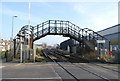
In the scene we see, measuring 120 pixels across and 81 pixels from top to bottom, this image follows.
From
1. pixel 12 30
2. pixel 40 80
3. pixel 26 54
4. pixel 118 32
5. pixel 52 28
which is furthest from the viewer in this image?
pixel 118 32

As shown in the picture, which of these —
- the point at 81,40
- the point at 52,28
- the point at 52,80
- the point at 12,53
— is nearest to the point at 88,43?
the point at 81,40

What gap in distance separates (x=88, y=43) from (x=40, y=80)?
28528 millimetres

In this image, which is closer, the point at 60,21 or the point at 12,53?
the point at 12,53

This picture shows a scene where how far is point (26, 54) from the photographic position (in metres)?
28.6

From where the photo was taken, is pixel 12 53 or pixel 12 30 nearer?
pixel 12 53

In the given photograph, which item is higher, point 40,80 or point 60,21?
point 60,21

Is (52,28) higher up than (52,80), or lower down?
higher up

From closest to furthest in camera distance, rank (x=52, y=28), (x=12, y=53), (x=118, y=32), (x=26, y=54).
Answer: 1. (x=26, y=54)
2. (x=12, y=53)
3. (x=52, y=28)
4. (x=118, y=32)

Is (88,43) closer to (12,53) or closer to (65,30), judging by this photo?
(65,30)

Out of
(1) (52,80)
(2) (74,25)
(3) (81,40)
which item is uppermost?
(2) (74,25)

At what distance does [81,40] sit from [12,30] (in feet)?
A: 46.1

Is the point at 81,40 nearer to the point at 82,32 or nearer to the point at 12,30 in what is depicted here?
the point at 82,32

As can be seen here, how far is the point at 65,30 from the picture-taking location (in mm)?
38875

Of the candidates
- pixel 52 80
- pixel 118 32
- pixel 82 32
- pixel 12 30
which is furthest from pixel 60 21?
pixel 52 80
